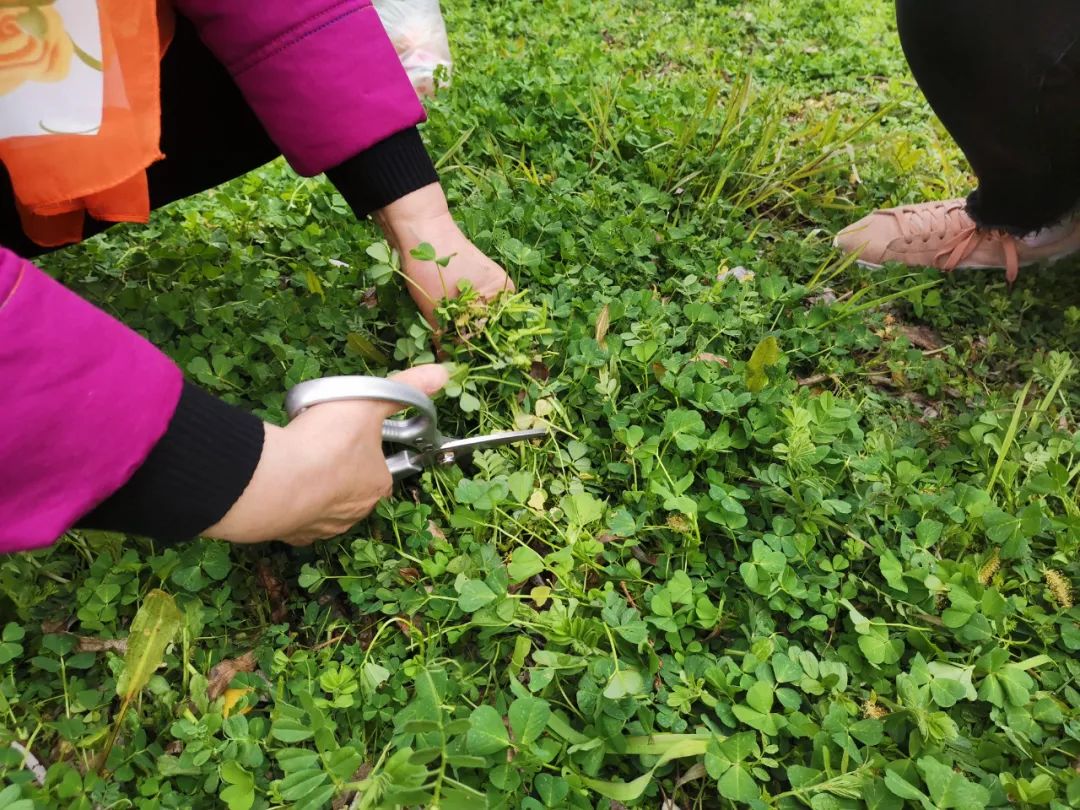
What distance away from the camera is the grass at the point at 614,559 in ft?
4.02

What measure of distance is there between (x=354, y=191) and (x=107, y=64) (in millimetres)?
557

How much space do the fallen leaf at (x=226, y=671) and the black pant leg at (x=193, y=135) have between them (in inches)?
43.9

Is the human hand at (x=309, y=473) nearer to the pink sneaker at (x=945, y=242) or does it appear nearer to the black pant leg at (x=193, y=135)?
the black pant leg at (x=193, y=135)

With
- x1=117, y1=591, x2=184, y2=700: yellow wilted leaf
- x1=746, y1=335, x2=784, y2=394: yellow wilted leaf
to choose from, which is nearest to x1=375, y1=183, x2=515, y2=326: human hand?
x1=746, y1=335, x2=784, y2=394: yellow wilted leaf

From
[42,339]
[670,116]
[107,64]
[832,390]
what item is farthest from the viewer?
[670,116]

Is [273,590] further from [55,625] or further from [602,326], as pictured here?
[602,326]

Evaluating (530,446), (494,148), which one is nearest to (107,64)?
(530,446)

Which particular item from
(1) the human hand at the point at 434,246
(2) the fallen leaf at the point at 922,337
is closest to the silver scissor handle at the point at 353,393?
(1) the human hand at the point at 434,246

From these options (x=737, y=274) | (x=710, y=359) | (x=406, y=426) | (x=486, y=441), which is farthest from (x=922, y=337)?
(x=406, y=426)

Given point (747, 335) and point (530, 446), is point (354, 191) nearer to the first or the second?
point (530, 446)

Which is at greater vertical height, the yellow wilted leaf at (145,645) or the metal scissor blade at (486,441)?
the yellow wilted leaf at (145,645)

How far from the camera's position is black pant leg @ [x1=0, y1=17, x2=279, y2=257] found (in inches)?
65.3

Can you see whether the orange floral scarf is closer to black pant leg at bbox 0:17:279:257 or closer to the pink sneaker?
black pant leg at bbox 0:17:279:257

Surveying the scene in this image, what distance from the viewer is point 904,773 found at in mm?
1174
